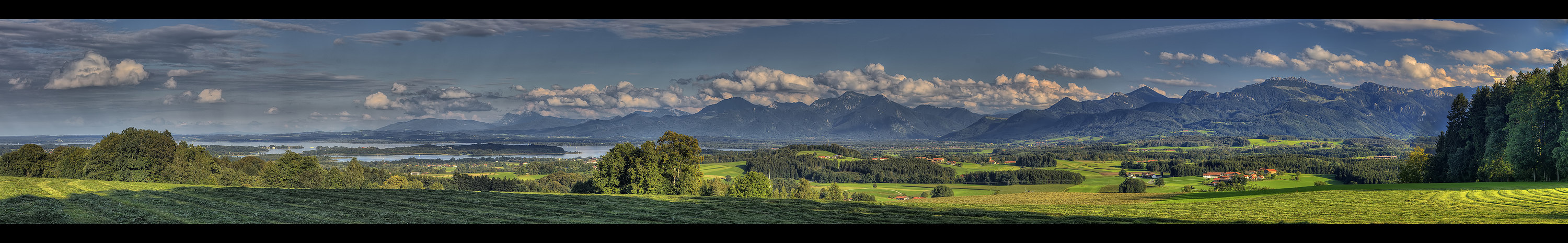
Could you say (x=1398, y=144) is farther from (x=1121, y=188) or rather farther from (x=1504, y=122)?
(x=1504, y=122)

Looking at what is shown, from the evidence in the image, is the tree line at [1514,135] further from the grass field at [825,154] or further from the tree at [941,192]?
the grass field at [825,154]

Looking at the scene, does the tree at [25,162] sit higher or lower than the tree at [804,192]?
higher

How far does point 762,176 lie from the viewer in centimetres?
2533

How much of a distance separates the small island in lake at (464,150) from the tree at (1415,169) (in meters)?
69.7

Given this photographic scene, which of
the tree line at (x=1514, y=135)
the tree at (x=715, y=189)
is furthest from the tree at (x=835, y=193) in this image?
the tree line at (x=1514, y=135)

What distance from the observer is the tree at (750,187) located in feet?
78.1

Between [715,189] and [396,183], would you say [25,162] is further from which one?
[715,189]

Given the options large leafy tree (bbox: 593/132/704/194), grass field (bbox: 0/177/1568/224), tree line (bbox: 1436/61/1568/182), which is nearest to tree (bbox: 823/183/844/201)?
large leafy tree (bbox: 593/132/704/194)

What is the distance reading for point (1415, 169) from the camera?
34125mm

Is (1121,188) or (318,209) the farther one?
(1121,188)

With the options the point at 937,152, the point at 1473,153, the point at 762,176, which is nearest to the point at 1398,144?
the point at 937,152
